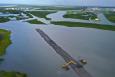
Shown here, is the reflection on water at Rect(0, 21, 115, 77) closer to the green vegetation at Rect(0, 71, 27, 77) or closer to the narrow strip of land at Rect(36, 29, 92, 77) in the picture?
the narrow strip of land at Rect(36, 29, 92, 77)

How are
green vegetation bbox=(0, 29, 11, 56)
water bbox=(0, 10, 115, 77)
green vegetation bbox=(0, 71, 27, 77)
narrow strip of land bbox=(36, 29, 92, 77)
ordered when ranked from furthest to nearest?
green vegetation bbox=(0, 29, 11, 56) → water bbox=(0, 10, 115, 77) → narrow strip of land bbox=(36, 29, 92, 77) → green vegetation bbox=(0, 71, 27, 77)

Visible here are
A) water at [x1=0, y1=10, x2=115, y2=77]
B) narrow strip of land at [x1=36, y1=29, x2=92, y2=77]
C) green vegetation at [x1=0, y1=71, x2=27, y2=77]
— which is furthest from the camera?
water at [x1=0, y1=10, x2=115, y2=77]

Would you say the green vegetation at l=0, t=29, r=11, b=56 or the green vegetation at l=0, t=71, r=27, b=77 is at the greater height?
the green vegetation at l=0, t=71, r=27, b=77

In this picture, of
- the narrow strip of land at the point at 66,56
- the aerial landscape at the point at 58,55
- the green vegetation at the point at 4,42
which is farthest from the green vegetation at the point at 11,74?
the green vegetation at the point at 4,42

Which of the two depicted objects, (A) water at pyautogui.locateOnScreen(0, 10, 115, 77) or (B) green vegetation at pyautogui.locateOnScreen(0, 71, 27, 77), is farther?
(A) water at pyautogui.locateOnScreen(0, 10, 115, 77)

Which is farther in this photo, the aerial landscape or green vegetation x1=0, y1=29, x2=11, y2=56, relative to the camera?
green vegetation x1=0, y1=29, x2=11, y2=56

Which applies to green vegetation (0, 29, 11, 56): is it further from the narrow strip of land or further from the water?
the narrow strip of land

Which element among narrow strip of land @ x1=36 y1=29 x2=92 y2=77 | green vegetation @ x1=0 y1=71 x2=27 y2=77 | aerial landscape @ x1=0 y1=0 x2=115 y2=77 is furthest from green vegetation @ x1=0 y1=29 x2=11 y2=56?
green vegetation @ x1=0 y1=71 x2=27 y2=77

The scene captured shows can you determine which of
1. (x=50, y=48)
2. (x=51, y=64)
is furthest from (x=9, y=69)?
(x=50, y=48)

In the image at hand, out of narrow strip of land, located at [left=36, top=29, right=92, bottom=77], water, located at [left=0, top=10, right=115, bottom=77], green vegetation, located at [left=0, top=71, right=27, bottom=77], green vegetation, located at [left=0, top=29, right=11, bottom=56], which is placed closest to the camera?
green vegetation, located at [left=0, top=71, right=27, bottom=77]
